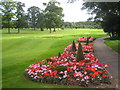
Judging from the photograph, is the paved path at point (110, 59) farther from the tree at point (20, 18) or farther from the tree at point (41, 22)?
the tree at point (20, 18)

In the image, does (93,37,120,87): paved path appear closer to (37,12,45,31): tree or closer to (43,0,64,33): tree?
(43,0,64,33): tree

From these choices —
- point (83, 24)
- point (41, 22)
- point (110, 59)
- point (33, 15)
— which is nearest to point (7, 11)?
point (41, 22)

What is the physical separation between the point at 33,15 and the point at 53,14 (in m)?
17.3

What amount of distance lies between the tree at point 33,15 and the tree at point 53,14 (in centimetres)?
1373

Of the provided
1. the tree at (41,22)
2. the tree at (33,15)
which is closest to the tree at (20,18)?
the tree at (41,22)

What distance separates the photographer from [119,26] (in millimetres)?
8047

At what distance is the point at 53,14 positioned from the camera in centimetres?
5384

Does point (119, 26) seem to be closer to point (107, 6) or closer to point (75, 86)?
point (107, 6)

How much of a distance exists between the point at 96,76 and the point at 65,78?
1.19m

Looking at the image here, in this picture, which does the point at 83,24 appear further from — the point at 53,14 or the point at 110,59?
the point at 110,59

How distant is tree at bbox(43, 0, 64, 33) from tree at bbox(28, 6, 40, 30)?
13.7 meters

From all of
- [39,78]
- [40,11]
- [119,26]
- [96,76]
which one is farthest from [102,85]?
[40,11]

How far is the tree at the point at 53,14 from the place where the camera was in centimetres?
5377

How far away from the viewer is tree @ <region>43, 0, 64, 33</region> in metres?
53.8
